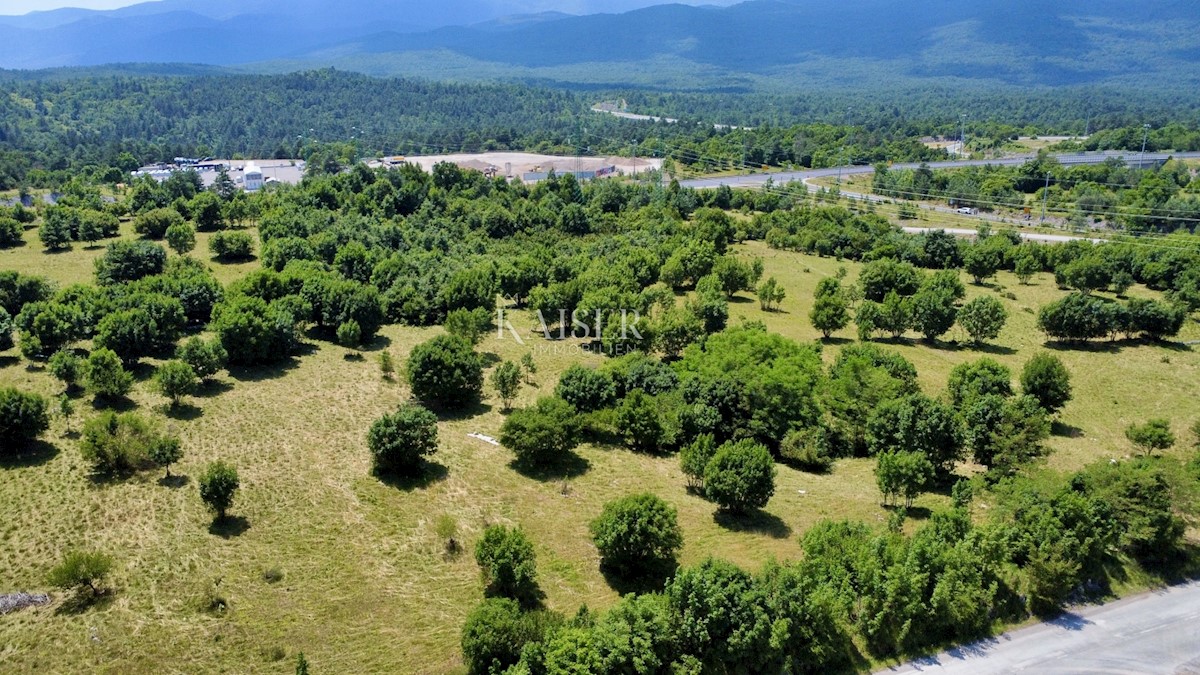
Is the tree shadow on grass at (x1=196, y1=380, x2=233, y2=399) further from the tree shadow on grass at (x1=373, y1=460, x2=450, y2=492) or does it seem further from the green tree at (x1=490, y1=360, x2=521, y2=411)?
the green tree at (x1=490, y1=360, x2=521, y2=411)

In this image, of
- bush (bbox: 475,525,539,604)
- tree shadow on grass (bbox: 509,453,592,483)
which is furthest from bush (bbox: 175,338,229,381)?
bush (bbox: 475,525,539,604)

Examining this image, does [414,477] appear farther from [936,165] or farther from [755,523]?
[936,165]

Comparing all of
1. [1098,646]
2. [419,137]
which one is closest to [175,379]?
[1098,646]

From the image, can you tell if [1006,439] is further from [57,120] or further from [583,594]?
[57,120]

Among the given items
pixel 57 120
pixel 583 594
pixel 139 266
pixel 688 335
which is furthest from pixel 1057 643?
pixel 57 120

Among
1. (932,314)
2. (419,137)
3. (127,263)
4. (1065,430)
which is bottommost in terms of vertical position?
(1065,430)

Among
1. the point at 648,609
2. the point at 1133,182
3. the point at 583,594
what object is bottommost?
the point at 583,594
